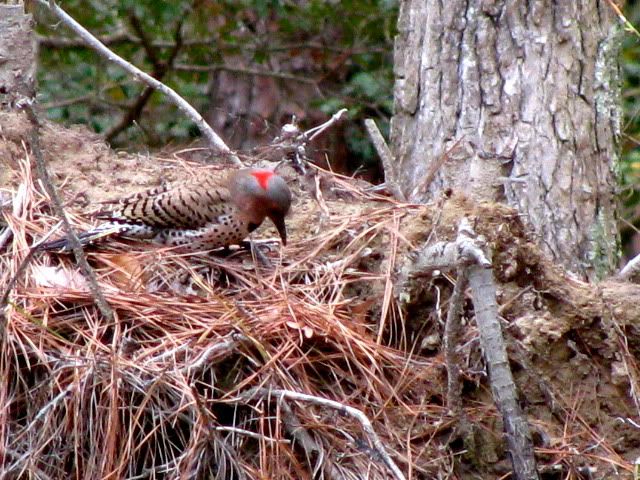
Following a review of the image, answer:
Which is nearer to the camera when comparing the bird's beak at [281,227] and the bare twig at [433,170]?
the bird's beak at [281,227]

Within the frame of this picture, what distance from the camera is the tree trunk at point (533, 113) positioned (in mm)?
5484

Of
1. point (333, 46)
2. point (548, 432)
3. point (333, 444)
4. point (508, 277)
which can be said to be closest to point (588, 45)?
point (508, 277)

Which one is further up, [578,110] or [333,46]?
[578,110]

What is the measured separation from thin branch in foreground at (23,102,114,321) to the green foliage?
4117 millimetres

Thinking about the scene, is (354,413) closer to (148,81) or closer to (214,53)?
(148,81)

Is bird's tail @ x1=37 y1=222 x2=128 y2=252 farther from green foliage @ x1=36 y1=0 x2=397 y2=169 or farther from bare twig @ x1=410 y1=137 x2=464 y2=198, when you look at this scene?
green foliage @ x1=36 y1=0 x2=397 y2=169

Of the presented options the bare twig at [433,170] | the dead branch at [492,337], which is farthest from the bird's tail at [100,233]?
the dead branch at [492,337]

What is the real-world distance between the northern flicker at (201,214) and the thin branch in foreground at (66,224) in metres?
0.45

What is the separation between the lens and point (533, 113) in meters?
5.52

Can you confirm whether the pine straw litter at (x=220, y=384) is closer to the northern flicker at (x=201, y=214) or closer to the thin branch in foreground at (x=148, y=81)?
the northern flicker at (x=201, y=214)

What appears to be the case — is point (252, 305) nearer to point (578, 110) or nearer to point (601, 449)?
point (601, 449)

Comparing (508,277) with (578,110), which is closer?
(508,277)

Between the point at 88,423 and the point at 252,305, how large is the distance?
0.72 metres

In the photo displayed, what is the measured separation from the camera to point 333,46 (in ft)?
30.5
